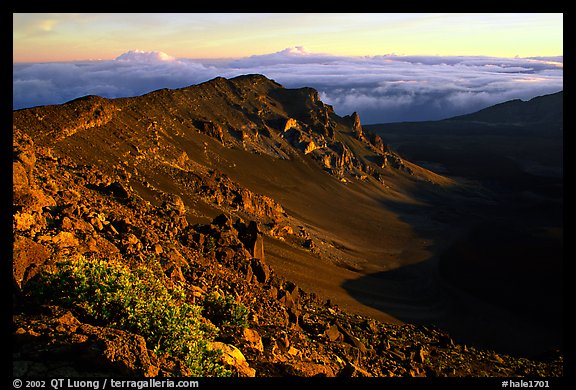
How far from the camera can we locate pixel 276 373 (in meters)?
8.82

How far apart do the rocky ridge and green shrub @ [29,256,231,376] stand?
185 mm

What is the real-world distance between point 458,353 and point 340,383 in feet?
46.9

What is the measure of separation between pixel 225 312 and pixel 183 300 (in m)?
0.93

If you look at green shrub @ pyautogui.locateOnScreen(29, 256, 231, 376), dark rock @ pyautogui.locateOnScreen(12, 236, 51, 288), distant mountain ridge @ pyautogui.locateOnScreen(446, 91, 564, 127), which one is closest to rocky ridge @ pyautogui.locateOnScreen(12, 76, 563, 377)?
dark rock @ pyautogui.locateOnScreen(12, 236, 51, 288)

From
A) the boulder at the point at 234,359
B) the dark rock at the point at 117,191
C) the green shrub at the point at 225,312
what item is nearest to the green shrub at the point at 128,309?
the boulder at the point at 234,359

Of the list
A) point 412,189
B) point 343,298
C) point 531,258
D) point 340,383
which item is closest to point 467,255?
point 531,258

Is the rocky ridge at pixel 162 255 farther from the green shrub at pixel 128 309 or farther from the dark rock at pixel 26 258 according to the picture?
the green shrub at pixel 128 309

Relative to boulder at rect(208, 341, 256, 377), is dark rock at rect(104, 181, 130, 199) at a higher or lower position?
higher

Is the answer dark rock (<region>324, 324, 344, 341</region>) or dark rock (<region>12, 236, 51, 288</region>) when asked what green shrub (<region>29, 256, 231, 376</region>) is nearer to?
dark rock (<region>12, 236, 51, 288</region>)

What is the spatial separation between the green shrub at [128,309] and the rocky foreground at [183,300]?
0.28ft

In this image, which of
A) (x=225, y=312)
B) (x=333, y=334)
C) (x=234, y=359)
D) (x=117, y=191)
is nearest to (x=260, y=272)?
(x=333, y=334)

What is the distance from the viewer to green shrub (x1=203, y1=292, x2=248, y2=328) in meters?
10.5

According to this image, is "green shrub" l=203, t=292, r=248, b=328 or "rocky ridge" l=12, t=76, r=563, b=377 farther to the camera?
"green shrub" l=203, t=292, r=248, b=328

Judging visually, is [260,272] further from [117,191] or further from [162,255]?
[117,191]
